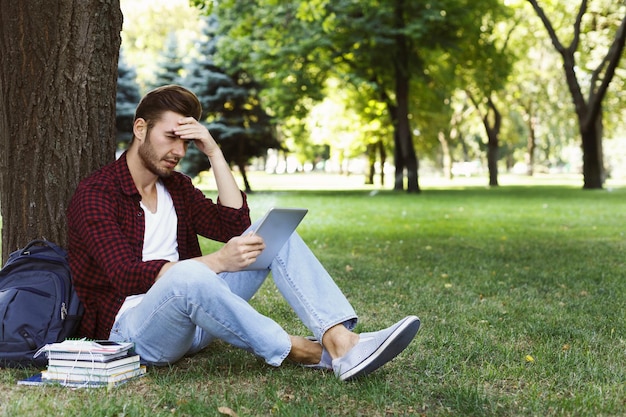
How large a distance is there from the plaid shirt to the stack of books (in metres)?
0.27

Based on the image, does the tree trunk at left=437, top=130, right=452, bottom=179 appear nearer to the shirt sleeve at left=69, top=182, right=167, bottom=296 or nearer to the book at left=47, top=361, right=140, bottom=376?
the shirt sleeve at left=69, top=182, right=167, bottom=296

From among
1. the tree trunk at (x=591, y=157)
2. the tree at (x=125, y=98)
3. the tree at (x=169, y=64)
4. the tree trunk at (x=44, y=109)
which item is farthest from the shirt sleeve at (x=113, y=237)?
the tree at (x=169, y=64)

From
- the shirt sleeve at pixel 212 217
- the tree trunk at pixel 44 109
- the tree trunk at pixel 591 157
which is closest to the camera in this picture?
the shirt sleeve at pixel 212 217

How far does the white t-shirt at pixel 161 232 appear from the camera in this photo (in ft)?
12.5

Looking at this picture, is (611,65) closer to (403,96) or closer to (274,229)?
(403,96)

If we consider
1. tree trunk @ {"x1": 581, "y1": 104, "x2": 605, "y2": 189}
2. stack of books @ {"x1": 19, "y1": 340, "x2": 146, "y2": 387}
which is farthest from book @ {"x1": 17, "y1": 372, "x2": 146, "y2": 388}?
tree trunk @ {"x1": 581, "y1": 104, "x2": 605, "y2": 189}

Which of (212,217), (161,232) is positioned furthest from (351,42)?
(161,232)

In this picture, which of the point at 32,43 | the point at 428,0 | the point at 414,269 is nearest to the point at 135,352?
the point at 32,43

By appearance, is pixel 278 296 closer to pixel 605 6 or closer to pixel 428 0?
pixel 428 0

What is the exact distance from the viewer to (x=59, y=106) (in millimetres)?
→ 4277

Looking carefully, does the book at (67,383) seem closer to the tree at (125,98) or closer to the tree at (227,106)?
the tree at (227,106)

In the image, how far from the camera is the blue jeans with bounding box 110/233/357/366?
10.7ft

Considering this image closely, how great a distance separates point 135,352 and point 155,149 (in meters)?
0.99

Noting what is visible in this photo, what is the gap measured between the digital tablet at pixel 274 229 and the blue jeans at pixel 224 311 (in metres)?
0.07
